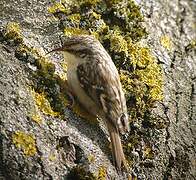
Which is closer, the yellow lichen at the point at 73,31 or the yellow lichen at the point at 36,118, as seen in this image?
the yellow lichen at the point at 36,118

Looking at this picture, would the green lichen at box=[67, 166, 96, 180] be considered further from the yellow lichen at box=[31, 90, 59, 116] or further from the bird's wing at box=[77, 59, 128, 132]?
the bird's wing at box=[77, 59, 128, 132]

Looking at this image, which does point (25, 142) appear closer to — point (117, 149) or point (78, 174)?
→ point (78, 174)

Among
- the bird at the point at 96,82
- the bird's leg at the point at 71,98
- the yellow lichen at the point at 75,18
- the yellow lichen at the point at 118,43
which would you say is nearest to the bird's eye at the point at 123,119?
the bird at the point at 96,82

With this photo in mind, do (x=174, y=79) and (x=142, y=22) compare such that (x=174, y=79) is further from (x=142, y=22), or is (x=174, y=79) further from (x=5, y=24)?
(x=5, y=24)

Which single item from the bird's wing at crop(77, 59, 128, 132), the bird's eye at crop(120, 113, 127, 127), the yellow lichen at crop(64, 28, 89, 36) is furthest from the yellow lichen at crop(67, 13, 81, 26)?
the bird's eye at crop(120, 113, 127, 127)

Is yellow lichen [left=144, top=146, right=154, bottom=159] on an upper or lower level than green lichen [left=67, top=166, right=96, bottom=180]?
upper

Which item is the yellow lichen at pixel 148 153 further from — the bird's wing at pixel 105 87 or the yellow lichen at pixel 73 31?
the yellow lichen at pixel 73 31
